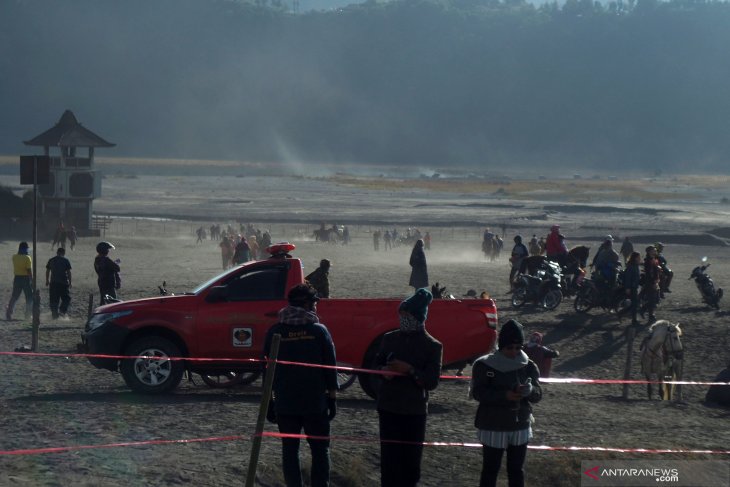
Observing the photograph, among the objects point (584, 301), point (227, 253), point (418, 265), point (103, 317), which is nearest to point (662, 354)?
point (103, 317)

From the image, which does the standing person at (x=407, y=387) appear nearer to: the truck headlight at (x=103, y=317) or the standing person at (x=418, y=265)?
the truck headlight at (x=103, y=317)

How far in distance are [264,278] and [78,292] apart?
13.3 meters

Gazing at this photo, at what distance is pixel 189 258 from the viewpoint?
37.6 meters

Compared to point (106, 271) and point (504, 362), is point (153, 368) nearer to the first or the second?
point (504, 362)

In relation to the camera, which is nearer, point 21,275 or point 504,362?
point 504,362

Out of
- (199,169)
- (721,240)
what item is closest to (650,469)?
(721,240)

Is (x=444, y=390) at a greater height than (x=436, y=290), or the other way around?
(x=436, y=290)

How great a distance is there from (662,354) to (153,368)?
20.4ft

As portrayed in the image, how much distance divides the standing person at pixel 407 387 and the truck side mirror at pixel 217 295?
4.53 metres

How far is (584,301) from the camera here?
21484 millimetres

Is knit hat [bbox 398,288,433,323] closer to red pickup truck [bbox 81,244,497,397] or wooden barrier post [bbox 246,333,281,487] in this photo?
wooden barrier post [bbox 246,333,281,487]

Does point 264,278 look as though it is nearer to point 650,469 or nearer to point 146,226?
point 650,469

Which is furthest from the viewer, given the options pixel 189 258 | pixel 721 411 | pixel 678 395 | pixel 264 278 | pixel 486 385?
pixel 189 258

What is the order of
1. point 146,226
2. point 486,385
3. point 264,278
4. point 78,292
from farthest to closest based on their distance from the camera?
point 146,226
point 78,292
point 264,278
point 486,385
